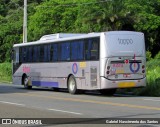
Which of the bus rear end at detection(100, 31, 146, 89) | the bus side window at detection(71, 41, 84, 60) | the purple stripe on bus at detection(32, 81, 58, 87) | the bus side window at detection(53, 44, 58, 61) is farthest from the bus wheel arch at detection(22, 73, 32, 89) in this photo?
the bus rear end at detection(100, 31, 146, 89)

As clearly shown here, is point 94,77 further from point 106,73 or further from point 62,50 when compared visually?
point 62,50

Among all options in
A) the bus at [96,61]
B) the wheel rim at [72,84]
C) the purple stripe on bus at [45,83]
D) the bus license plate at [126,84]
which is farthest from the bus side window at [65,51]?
the bus license plate at [126,84]

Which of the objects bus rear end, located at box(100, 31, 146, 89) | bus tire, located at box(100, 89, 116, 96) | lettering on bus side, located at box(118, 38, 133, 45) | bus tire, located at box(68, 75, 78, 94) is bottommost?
bus tire, located at box(100, 89, 116, 96)

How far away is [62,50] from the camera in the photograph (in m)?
26.6

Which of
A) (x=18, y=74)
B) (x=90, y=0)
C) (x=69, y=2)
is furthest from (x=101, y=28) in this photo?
(x=18, y=74)

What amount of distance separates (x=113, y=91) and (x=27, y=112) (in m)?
9.99

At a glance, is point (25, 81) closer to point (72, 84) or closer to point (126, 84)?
point (72, 84)

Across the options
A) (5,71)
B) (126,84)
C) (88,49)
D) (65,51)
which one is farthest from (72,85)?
(5,71)

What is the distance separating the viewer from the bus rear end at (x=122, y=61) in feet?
74.4

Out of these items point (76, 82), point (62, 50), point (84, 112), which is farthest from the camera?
point (62, 50)

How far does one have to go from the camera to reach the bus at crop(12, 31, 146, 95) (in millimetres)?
22797

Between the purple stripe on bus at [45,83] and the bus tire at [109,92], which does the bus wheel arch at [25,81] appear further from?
the bus tire at [109,92]

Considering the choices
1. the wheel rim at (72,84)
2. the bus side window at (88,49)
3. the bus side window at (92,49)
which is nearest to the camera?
the bus side window at (92,49)

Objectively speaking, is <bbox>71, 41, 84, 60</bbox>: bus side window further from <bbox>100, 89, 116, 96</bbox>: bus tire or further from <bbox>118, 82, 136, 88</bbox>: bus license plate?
<bbox>118, 82, 136, 88</bbox>: bus license plate
